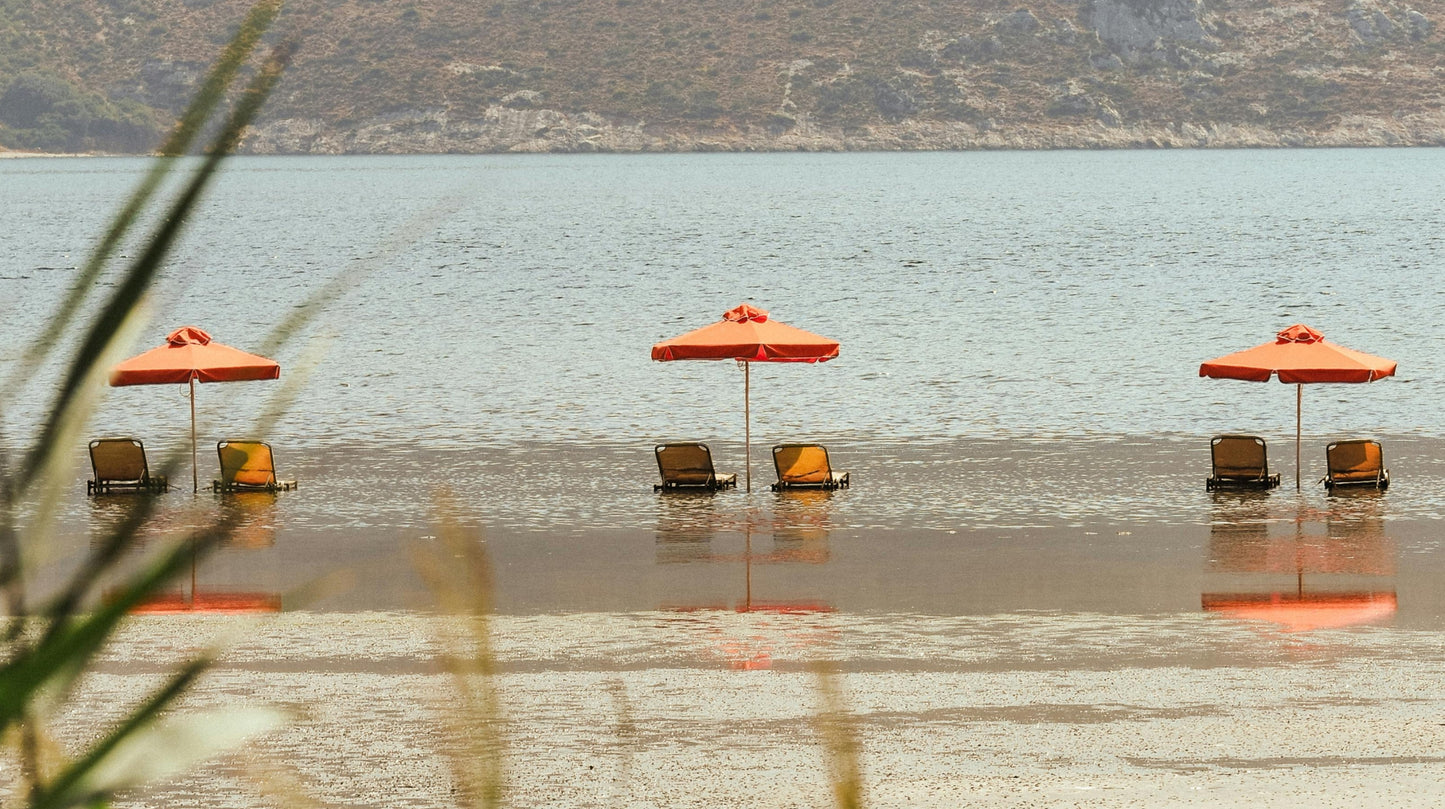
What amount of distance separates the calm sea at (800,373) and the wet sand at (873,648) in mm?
266

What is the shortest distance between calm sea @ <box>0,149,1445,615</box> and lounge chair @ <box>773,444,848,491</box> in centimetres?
48

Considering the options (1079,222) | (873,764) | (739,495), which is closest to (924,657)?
(873,764)

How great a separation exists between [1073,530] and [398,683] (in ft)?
29.0

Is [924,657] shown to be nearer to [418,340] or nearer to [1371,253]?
[418,340]

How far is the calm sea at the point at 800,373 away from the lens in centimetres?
2050

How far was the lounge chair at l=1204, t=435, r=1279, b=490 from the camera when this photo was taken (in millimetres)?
22234

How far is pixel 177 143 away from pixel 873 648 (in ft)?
43.7

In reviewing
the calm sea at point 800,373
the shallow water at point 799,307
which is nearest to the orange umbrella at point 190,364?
the calm sea at point 800,373

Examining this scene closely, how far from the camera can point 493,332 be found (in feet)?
189

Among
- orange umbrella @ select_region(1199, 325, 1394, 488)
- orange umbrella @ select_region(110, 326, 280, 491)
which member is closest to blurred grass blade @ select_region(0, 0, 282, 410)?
orange umbrella @ select_region(110, 326, 280, 491)

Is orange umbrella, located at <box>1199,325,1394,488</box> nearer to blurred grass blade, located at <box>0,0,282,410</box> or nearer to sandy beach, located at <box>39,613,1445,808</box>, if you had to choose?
sandy beach, located at <box>39,613,1445,808</box>

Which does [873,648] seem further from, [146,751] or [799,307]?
[799,307]

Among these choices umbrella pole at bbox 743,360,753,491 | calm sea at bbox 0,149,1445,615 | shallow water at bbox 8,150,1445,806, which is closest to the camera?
shallow water at bbox 8,150,1445,806

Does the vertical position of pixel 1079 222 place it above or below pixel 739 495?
above
